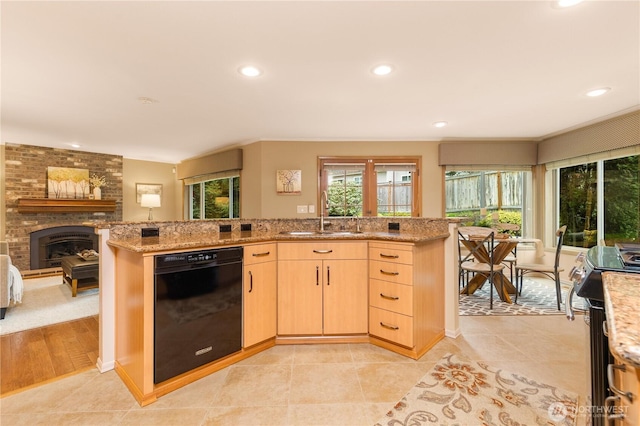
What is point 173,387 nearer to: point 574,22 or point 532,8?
point 532,8

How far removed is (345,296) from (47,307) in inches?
140

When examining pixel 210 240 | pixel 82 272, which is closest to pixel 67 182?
pixel 82 272

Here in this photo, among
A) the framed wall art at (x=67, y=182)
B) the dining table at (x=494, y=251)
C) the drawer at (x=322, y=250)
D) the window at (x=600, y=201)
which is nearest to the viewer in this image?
the drawer at (x=322, y=250)

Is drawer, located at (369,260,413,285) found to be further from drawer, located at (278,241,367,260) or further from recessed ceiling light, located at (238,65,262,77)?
recessed ceiling light, located at (238,65,262,77)

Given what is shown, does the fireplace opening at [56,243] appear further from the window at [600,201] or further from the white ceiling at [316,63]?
the window at [600,201]

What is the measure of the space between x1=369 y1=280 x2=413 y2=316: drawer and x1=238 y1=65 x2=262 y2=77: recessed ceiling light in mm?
2008

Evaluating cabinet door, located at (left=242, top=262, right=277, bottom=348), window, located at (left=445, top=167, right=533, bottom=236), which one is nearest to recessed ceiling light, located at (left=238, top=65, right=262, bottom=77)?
cabinet door, located at (left=242, top=262, right=277, bottom=348)

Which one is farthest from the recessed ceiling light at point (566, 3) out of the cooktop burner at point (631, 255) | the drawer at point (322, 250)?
the drawer at point (322, 250)

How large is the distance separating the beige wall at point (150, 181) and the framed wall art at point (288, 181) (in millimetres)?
3514

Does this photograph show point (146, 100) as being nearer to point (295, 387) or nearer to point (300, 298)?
point (300, 298)

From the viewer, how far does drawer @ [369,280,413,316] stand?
217 cm

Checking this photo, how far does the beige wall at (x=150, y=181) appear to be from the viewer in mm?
6426

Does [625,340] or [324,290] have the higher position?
[625,340]

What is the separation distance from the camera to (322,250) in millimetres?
2391
